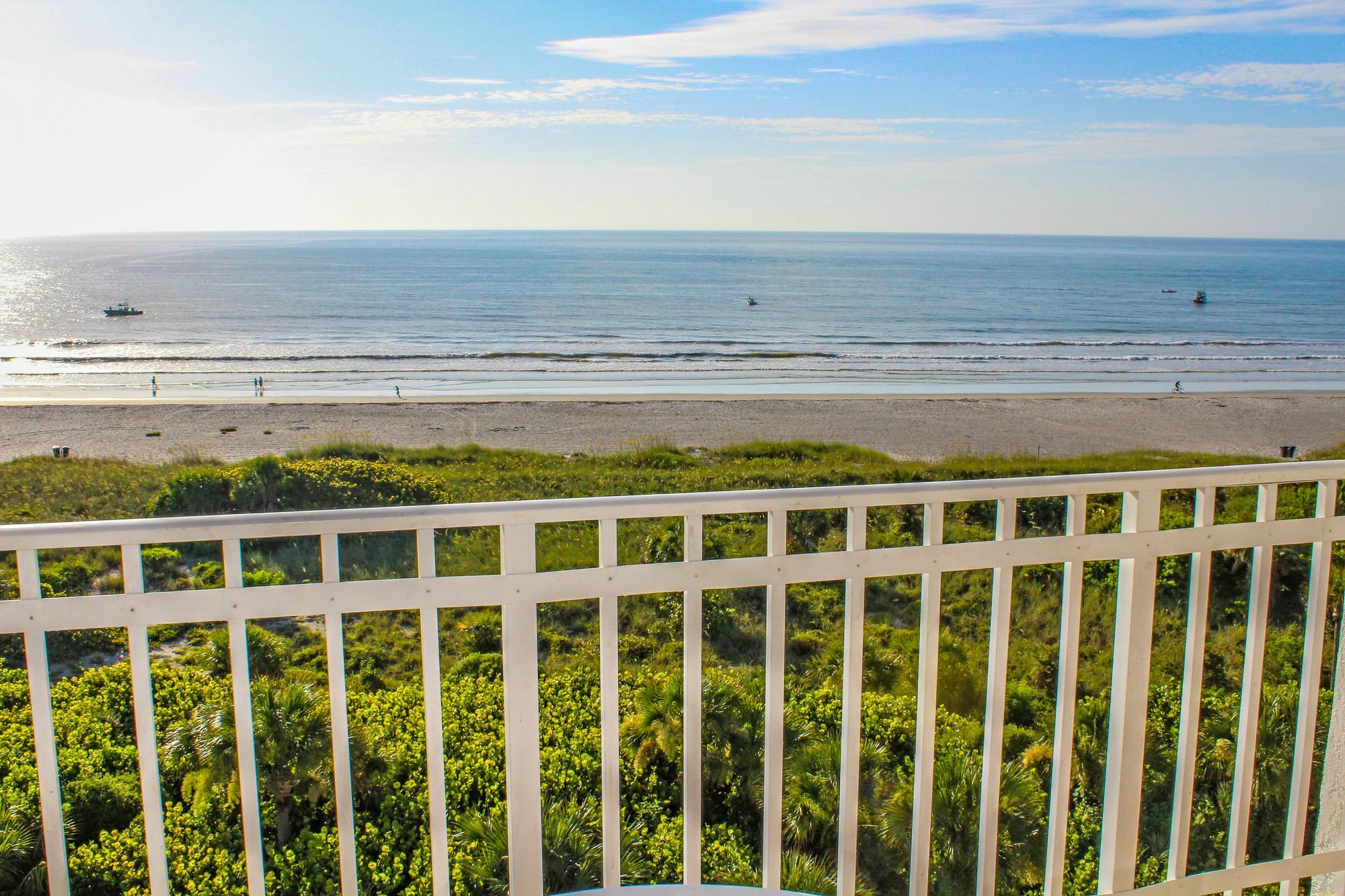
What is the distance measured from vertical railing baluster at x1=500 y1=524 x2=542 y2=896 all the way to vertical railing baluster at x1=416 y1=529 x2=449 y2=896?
0.11m

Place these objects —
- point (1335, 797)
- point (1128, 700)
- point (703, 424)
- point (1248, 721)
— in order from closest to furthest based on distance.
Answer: point (1128, 700), point (1248, 721), point (1335, 797), point (703, 424)

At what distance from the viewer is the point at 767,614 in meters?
1.75

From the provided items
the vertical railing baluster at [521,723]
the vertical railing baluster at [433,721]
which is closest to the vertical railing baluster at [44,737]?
the vertical railing baluster at [433,721]

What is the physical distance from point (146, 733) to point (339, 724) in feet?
0.97

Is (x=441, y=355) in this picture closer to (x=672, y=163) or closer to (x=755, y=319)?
(x=755, y=319)

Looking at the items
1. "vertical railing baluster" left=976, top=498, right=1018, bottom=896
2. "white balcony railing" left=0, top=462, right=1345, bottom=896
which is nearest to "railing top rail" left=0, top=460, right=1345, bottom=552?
"white balcony railing" left=0, top=462, right=1345, bottom=896

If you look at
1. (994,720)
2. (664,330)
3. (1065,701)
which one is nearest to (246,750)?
(994,720)

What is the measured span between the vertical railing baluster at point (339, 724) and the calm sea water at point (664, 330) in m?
23.4

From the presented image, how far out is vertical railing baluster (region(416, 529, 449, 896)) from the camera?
1.51 meters

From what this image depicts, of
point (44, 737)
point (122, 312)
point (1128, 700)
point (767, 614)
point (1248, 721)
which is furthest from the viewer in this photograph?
point (122, 312)

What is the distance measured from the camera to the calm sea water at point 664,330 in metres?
28.4

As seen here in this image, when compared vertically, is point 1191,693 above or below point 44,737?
below

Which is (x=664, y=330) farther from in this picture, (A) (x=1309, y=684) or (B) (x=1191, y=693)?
(B) (x=1191, y=693)

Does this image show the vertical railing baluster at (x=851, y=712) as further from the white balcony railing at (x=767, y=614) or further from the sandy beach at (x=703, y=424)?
the sandy beach at (x=703, y=424)
